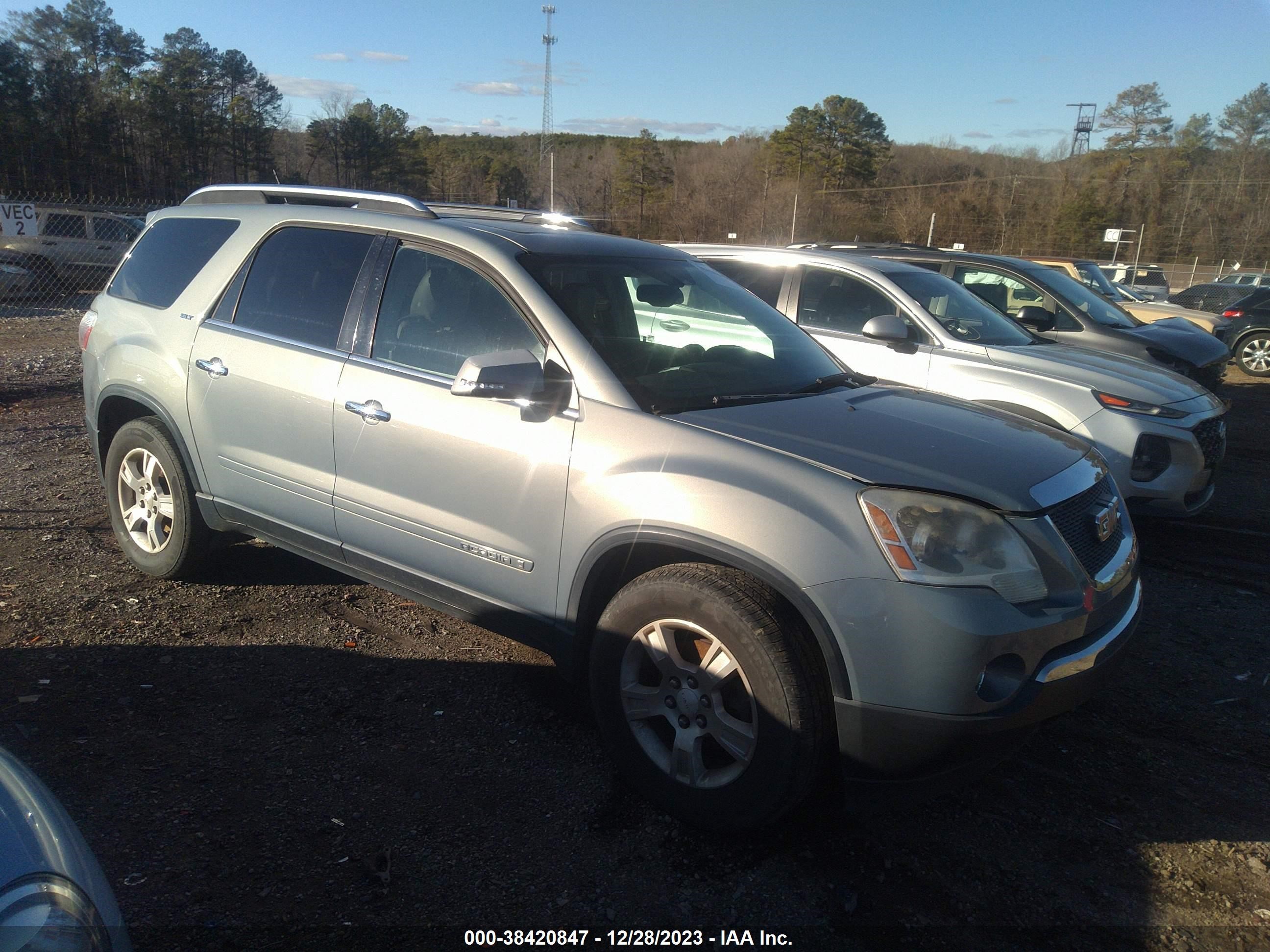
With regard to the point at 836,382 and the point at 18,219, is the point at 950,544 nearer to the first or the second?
the point at 836,382

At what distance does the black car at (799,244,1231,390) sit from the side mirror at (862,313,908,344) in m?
3.15

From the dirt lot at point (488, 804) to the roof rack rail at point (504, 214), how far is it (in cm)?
203

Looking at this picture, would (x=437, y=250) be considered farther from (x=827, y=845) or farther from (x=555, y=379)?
(x=827, y=845)

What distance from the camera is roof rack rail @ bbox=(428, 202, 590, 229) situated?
4289mm

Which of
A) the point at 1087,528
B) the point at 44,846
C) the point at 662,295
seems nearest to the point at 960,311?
the point at 662,295

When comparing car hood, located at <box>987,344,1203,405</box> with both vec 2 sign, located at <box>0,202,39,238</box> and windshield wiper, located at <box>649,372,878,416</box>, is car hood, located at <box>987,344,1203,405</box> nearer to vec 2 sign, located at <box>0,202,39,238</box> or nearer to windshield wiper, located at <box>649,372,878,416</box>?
windshield wiper, located at <box>649,372,878,416</box>

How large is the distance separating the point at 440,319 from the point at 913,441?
1.90 meters

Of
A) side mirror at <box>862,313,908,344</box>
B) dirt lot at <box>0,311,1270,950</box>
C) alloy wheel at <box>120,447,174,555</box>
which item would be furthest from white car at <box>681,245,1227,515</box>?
alloy wheel at <box>120,447,174,555</box>

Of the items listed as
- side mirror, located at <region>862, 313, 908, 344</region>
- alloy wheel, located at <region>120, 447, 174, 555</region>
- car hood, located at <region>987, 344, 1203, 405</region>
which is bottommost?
alloy wheel, located at <region>120, 447, 174, 555</region>

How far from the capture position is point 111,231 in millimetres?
18969

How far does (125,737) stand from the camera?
3301 millimetres

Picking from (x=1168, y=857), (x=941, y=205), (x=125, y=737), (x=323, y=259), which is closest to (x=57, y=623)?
(x=125, y=737)

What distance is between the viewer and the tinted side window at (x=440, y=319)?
11.3 feet

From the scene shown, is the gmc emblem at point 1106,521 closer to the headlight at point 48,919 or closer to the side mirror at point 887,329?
the side mirror at point 887,329
